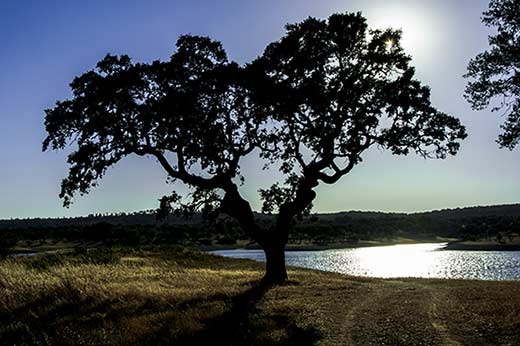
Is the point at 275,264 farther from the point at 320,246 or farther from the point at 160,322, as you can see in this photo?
the point at 320,246

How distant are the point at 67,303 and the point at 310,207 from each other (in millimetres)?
14609

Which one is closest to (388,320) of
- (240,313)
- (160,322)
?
(240,313)

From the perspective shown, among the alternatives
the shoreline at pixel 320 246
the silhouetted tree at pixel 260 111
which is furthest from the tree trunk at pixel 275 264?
the shoreline at pixel 320 246

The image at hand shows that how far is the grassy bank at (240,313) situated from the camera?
49.7 ft

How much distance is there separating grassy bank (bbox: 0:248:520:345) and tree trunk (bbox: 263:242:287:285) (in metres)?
1.62

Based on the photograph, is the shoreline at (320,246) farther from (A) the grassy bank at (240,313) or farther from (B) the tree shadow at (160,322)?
(B) the tree shadow at (160,322)

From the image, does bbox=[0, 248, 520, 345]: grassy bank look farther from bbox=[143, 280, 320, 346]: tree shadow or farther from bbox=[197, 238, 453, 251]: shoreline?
bbox=[197, 238, 453, 251]: shoreline

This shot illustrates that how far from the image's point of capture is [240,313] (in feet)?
60.7

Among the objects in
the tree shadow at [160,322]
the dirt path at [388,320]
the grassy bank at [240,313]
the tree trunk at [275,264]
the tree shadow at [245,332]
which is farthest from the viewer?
the tree trunk at [275,264]

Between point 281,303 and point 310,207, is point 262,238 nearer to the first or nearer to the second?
point 310,207

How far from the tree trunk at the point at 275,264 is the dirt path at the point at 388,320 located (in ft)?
22.8

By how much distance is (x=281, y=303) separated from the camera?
2005 centimetres

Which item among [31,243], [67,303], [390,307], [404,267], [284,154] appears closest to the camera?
[390,307]

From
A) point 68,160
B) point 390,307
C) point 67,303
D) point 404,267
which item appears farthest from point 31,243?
point 390,307
